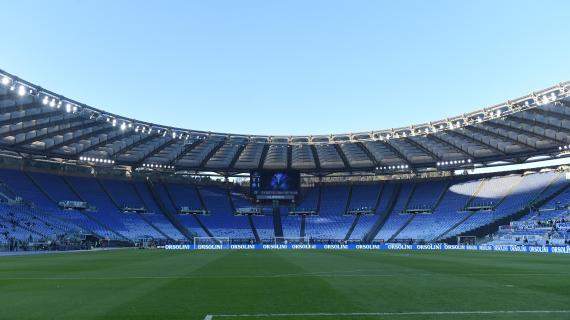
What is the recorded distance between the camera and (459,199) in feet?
232

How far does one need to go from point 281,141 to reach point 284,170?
13.3 meters

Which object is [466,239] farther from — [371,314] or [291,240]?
[371,314]

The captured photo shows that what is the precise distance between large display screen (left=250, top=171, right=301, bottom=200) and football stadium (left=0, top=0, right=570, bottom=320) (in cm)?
18

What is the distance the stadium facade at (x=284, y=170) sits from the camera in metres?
49.2

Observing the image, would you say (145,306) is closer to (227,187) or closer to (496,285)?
(496,285)

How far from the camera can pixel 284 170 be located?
2889 inches

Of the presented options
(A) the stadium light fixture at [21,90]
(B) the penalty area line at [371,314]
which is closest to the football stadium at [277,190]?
(A) the stadium light fixture at [21,90]

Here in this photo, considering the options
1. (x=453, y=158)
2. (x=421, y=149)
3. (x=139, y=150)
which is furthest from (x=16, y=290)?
(x=453, y=158)

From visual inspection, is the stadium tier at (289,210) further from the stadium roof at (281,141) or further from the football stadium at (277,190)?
the stadium roof at (281,141)

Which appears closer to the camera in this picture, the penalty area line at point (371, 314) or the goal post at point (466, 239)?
the penalty area line at point (371, 314)

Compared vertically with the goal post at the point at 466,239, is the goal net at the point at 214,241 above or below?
below

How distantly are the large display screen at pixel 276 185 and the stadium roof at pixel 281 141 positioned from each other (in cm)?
233

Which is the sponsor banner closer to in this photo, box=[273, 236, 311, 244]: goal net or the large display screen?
box=[273, 236, 311, 244]: goal net

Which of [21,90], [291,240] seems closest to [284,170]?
[291,240]
